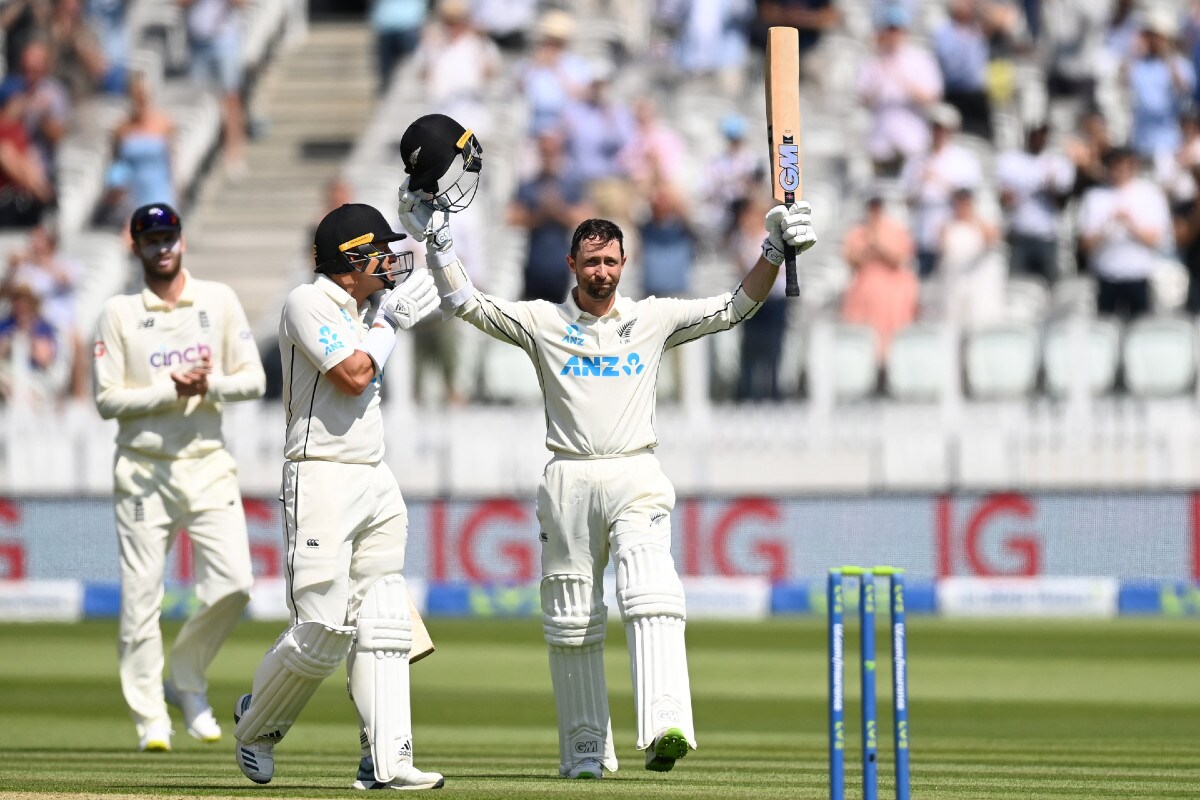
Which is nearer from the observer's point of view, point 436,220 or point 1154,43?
point 436,220

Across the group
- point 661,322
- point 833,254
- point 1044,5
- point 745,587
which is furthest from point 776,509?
point 661,322

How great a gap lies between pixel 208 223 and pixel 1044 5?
721cm

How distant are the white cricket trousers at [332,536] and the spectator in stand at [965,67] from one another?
11.7 metres

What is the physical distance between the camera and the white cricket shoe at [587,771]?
720 centimetres

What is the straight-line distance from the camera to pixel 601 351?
23.8 ft

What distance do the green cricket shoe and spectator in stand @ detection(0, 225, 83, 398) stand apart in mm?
10493

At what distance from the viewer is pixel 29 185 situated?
1867 centimetres

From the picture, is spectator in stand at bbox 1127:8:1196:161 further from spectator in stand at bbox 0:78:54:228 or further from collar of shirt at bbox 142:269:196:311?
collar of shirt at bbox 142:269:196:311

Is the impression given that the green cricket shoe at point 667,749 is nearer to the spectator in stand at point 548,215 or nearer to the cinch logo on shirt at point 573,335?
the cinch logo on shirt at point 573,335

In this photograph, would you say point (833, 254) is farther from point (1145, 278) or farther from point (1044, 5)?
point (1044, 5)

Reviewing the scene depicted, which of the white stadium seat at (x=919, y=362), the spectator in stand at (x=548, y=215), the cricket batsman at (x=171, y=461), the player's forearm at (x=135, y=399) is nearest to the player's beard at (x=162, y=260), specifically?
the cricket batsman at (x=171, y=461)

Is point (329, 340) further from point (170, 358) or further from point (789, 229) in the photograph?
point (170, 358)

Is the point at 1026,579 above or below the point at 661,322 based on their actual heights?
below

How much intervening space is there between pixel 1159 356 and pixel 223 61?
9118mm
